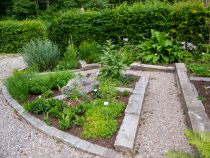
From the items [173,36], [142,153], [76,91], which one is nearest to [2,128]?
[76,91]

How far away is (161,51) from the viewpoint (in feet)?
24.1

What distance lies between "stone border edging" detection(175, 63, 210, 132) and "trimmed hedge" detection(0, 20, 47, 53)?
7.82 meters

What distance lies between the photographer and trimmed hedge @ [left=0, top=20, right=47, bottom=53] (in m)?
11.7

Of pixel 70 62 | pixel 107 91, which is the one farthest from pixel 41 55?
pixel 107 91

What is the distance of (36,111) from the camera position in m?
4.47

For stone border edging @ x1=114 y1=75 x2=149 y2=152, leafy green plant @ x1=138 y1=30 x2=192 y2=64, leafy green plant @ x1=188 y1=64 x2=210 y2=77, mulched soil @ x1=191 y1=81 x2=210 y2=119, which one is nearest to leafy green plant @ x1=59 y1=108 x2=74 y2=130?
stone border edging @ x1=114 y1=75 x2=149 y2=152

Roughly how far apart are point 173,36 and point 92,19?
8.32 ft

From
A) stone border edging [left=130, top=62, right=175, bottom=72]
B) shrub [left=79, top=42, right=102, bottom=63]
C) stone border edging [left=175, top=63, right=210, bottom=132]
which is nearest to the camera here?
stone border edging [left=175, top=63, right=210, bottom=132]

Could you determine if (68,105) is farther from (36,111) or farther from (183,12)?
(183,12)

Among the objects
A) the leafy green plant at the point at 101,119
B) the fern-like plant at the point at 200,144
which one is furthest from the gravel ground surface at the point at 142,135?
the fern-like plant at the point at 200,144

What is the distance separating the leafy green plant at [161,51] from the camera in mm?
7258

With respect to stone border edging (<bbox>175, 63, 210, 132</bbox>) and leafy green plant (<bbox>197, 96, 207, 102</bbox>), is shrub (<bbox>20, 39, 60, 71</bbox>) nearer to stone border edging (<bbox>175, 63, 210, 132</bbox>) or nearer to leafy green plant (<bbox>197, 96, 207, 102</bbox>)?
stone border edging (<bbox>175, 63, 210, 132</bbox>)

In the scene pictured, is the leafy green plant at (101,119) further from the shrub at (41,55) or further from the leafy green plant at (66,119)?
the shrub at (41,55)

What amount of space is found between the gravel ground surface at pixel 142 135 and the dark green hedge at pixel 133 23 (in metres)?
3.12
